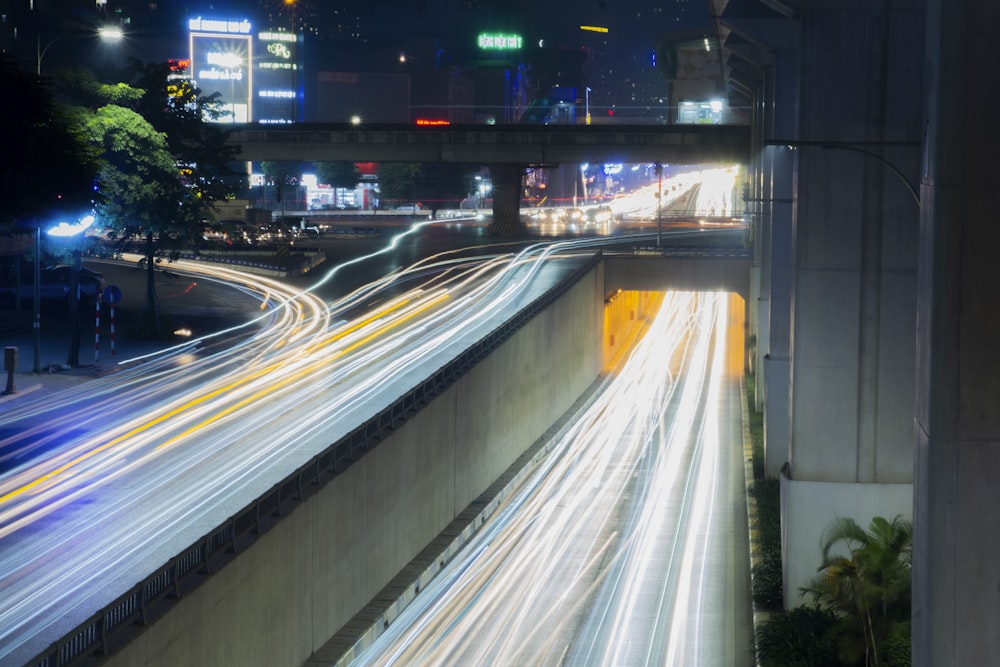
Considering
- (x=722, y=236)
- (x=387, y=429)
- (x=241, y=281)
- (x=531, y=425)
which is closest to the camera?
(x=387, y=429)

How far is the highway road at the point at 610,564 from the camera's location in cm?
2228

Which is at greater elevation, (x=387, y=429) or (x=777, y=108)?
(x=777, y=108)

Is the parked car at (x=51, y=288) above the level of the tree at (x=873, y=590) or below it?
above

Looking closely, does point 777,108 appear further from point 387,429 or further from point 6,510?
point 6,510

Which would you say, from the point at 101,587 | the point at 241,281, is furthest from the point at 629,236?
the point at 101,587

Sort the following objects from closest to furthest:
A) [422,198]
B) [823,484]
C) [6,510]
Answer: [6,510] → [823,484] → [422,198]

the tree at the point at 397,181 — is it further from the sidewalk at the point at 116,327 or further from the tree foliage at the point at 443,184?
the sidewalk at the point at 116,327

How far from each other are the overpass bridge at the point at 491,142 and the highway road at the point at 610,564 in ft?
97.6

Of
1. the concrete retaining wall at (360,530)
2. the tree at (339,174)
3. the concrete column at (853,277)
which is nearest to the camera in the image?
the concrete retaining wall at (360,530)

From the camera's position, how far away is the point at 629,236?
79.5m

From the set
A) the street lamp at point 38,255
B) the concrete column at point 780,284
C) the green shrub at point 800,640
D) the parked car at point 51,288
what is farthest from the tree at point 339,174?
the green shrub at point 800,640

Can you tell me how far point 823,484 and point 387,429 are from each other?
7.27 m

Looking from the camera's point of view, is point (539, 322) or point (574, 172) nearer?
point (539, 322)

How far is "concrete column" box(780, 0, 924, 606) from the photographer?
20953 mm
